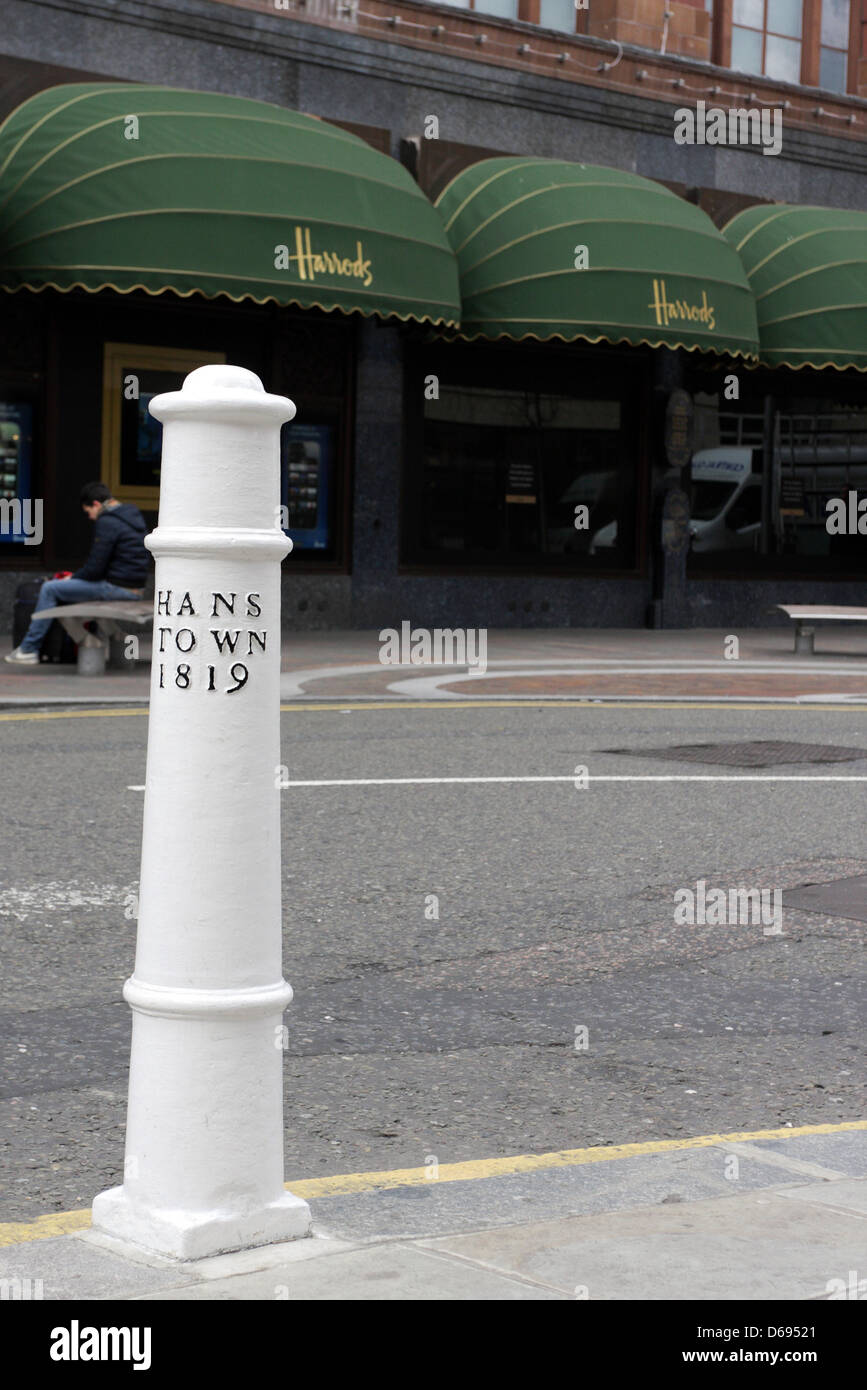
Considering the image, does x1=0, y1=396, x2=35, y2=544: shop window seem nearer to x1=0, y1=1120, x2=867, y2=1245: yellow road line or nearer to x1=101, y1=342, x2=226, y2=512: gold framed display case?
x1=101, y1=342, x2=226, y2=512: gold framed display case

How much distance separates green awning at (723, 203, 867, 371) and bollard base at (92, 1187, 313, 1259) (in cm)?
2030

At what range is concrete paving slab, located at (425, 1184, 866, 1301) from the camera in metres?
3.21

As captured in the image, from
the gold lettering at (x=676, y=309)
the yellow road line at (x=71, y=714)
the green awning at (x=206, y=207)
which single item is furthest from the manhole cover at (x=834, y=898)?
the gold lettering at (x=676, y=309)

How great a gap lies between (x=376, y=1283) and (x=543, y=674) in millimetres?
14246

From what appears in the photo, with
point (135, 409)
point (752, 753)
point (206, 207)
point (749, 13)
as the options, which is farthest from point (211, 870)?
point (749, 13)

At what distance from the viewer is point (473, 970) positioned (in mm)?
6129

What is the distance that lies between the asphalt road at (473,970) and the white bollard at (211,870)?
0.63 meters

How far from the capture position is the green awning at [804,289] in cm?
2277

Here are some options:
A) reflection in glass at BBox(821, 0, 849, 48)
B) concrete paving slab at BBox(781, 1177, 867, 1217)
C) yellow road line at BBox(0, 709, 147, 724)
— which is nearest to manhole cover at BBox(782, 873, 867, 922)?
concrete paving slab at BBox(781, 1177, 867, 1217)

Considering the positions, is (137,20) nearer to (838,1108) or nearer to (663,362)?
(663,362)

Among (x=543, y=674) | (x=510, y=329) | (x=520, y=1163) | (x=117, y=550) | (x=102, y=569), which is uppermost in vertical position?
(x=510, y=329)

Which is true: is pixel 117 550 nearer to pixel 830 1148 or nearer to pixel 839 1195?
pixel 830 1148

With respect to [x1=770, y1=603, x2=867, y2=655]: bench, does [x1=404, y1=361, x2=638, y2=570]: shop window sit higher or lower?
higher

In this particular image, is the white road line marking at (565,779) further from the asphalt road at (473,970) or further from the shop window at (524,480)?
the shop window at (524,480)
